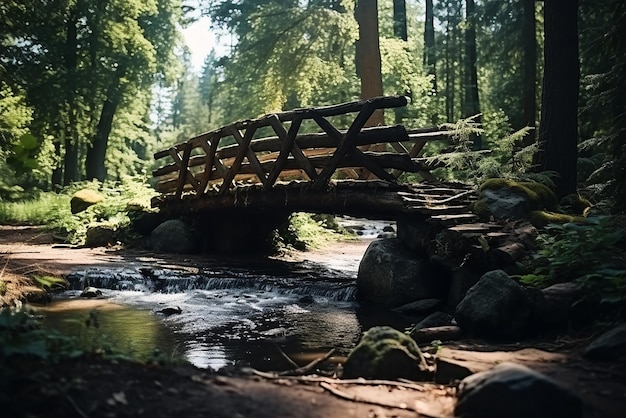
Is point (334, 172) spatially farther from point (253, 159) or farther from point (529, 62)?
point (529, 62)

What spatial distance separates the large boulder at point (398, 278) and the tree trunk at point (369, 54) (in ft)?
26.6

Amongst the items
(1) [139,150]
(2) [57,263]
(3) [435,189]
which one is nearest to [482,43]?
(3) [435,189]

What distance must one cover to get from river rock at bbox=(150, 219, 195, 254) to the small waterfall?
3775 millimetres

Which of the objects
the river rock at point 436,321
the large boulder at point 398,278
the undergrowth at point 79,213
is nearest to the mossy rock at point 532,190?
the large boulder at point 398,278

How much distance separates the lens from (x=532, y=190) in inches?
366

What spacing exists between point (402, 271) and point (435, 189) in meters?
1.87

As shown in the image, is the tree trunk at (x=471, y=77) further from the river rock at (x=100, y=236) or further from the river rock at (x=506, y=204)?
the river rock at (x=100, y=236)

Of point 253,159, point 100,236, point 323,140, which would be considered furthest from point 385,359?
point 100,236

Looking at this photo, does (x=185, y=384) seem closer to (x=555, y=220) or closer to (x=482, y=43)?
(x=555, y=220)

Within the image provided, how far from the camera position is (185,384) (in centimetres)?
366

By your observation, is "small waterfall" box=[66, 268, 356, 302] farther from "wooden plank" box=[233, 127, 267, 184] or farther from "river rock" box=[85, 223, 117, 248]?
"river rock" box=[85, 223, 117, 248]

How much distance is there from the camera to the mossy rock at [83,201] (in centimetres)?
1928

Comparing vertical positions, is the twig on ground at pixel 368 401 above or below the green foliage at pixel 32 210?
below

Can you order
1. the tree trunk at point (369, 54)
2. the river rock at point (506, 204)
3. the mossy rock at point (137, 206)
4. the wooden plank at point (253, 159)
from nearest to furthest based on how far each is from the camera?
the river rock at point (506, 204), the wooden plank at point (253, 159), the tree trunk at point (369, 54), the mossy rock at point (137, 206)
